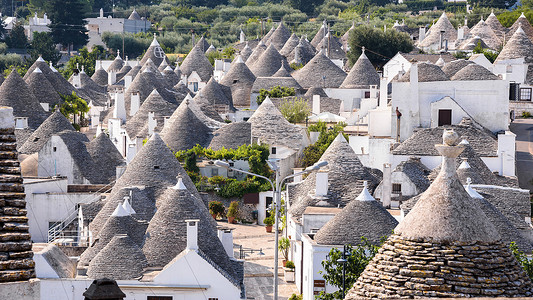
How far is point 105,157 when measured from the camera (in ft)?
161

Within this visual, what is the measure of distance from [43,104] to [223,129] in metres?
14.0

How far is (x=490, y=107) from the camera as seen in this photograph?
158 ft

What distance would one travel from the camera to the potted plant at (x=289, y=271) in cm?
3597

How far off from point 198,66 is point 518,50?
28014 millimetres

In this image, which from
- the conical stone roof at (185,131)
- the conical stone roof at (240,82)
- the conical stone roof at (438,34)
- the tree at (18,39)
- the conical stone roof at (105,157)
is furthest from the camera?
the tree at (18,39)

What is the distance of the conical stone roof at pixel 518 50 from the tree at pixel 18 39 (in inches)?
2235

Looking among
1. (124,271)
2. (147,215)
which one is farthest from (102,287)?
(147,215)

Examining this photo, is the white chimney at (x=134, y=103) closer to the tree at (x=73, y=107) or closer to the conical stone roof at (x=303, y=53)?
the tree at (x=73, y=107)

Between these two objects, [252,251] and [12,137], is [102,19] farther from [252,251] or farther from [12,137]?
[12,137]

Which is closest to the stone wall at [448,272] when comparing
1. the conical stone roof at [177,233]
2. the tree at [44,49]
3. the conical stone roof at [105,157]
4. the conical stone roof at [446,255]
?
the conical stone roof at [446,255]

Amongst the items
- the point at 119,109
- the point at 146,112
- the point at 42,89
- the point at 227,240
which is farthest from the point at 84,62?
the point at 227,240

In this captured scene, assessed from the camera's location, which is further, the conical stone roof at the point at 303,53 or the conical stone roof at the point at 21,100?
the conical stone roof at the point at 303,53

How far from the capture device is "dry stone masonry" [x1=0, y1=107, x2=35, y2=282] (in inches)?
370

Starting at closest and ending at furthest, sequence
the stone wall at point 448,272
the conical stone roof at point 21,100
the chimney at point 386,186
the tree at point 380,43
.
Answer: the stone wall at point 448,272 < the chimney at point 386,186 < the conical stone roof at point 21,100 < the tree at point 380,43
